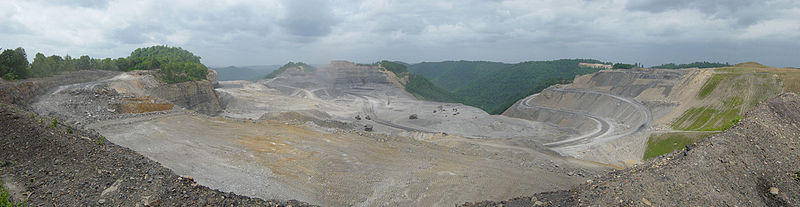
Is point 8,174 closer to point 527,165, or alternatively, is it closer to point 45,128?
point 45,128

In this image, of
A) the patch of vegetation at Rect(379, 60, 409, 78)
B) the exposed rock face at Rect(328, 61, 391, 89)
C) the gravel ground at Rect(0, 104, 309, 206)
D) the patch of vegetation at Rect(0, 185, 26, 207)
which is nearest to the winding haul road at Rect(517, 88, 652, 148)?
the gravel ground at Rect(0, 104, 309, 206)

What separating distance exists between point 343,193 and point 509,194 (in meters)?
6.74

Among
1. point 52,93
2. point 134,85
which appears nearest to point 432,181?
point 52,93

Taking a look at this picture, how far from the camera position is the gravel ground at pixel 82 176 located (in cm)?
889

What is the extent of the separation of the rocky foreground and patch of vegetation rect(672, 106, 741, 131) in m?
34.7

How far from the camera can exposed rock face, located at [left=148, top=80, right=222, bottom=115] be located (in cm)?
4403

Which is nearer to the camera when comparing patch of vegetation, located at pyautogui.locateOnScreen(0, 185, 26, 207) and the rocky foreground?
patch of vegetation, located at pyautogui.locateOnScreen(0, 185, 26, 207)

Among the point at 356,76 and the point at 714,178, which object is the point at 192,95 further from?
the point at 356,76

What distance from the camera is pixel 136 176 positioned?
33.2ft

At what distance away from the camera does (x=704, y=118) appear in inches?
1775

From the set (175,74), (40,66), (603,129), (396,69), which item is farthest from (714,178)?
(396,69)

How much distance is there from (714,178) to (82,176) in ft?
57.1

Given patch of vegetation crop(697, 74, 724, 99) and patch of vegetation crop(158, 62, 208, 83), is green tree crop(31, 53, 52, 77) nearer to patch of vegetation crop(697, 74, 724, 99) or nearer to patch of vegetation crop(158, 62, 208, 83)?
patch of vegetation crop(158, 62, 208, 83)

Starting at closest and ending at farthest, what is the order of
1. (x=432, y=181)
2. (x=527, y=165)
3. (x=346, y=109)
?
1. (x=432, y=181)
2. (x=527, y=165)
3. (x=346, y=109)
